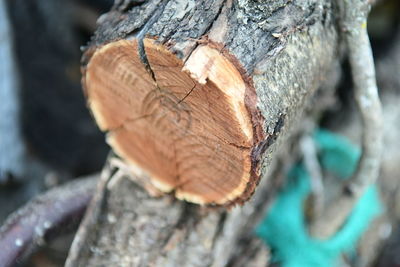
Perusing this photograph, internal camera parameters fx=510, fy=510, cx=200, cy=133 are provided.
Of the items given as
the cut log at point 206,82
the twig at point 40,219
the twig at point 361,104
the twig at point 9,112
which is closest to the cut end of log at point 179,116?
the cut log at point 206,82

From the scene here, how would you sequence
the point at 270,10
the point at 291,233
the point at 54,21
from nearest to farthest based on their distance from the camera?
the point at 270,10 < the point at 291,233 < the point at 54,21

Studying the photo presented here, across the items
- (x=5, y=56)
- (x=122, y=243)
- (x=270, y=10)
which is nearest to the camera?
(x=270, y=10)

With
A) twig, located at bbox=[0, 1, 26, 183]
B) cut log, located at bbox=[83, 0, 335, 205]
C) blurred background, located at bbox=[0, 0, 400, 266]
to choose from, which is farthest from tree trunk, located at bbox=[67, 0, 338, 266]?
twig, located at bbox=[0, 1, 26, 183]

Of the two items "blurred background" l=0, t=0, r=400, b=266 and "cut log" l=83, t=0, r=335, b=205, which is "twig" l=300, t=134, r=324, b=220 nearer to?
"blurred background" l=0, t=0, r=400, b=266

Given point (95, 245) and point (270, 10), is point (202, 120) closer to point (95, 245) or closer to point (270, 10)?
point (270, 10)

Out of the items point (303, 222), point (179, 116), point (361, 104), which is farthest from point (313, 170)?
point (179, 116)

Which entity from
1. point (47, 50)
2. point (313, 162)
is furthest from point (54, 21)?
point (313, 162)

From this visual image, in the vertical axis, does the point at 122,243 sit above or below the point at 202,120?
below
